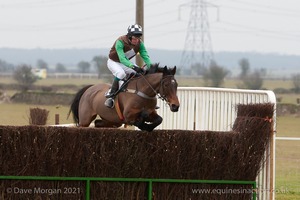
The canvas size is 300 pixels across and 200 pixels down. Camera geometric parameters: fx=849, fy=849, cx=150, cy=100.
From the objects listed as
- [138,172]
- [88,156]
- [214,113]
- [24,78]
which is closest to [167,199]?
[138,172]

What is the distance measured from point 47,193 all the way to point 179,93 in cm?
414

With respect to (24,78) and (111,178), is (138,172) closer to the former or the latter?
(111,178)

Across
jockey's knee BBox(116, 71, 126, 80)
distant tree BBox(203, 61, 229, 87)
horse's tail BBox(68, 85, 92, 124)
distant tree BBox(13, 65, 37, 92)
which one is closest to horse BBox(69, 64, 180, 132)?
A: jockey's knee BBox(116, 71, 126, 80)

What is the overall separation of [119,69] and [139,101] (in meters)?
0.87

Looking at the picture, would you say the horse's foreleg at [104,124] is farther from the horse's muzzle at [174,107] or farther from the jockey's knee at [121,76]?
the horse's muzzle at [174,107]

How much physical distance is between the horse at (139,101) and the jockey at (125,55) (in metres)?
0.14

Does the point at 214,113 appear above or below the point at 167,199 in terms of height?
above

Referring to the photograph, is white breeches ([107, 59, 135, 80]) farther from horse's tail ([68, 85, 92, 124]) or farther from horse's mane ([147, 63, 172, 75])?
horse's tail ([68, 85, 92, 124])

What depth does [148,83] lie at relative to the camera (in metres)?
12.5

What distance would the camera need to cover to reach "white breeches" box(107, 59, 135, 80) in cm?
1318

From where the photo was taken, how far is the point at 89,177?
9.97m

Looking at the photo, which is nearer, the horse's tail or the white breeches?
the white breeches

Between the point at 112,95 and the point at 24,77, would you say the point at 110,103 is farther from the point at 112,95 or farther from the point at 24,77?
the point at 24,77

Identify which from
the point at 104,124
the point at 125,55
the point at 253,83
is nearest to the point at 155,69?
the point at 125,55
